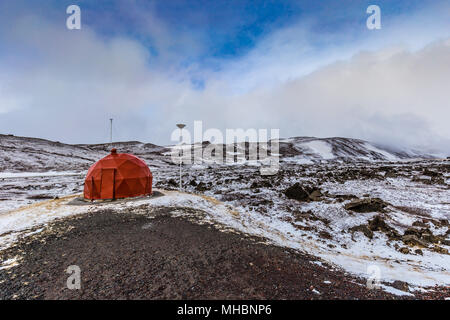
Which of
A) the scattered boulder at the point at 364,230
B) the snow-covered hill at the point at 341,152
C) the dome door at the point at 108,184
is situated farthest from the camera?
the snow-covered hill at the point at 341,152

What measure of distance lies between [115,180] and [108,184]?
46 cm

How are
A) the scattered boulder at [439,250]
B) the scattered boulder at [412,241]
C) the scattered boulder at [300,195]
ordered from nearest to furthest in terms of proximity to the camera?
the scattered boulder at [439,250]
the scattered boulder at [412,241]
the scattered boulder at [300,195]

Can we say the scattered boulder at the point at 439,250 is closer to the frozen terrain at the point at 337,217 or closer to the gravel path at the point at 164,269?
the frozen terrain at the point at 337,217

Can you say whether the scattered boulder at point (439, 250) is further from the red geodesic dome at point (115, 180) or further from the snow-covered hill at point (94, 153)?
A: the snow-covered hill at point (94, 153)

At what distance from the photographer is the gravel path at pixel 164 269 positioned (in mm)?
4105

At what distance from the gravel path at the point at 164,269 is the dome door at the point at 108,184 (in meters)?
5.41

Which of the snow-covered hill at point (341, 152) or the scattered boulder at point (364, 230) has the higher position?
the snow-covered hill at point (341, 152)

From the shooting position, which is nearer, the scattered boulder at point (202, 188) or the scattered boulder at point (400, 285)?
the scattered boulder at point (400, 285)

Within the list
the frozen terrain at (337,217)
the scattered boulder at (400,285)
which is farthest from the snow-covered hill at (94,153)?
the scattered boulder at (400,285)

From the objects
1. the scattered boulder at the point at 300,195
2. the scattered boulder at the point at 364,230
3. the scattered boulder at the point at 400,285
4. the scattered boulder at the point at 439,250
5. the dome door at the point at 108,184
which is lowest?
the scattered boulder at the point at 439,250

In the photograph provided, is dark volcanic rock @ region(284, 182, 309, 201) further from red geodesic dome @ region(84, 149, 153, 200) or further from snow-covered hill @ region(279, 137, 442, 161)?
snow-covered hill @ region(279, 137, 442, 161)

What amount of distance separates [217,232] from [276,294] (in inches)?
156

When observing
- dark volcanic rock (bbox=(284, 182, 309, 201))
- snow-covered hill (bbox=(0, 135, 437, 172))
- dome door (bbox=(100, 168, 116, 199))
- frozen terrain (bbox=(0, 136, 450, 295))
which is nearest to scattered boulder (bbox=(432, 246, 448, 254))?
frozen terrain (bbox=(0, 136, 450, 295))
